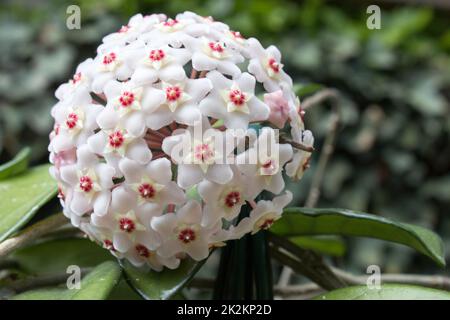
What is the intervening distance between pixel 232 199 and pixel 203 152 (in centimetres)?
→ 6

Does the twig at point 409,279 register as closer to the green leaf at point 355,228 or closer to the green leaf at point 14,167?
the green leaf at point 355,228

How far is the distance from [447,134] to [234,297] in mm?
1923

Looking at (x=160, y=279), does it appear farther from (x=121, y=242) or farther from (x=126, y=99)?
(x=126, y=99)

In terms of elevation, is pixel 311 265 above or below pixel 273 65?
below

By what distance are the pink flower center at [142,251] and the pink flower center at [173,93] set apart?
0.56 feet

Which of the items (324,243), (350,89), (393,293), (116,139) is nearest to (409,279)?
(324,243)

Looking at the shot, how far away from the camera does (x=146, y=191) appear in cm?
66

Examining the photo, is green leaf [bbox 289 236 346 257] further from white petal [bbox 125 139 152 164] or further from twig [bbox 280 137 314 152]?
white petal [bbox 125 139 152 164]

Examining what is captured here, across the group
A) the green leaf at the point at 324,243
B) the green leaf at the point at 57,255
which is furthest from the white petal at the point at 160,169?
the green leaf at the point at 324,243

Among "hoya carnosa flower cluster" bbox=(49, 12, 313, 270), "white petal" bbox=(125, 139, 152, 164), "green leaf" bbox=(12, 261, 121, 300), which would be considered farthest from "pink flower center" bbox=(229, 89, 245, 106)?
"green leaf" bbox=(12, 261, 121, 300)

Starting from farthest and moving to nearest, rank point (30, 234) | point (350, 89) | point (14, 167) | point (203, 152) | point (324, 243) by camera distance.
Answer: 1. point (350, 89)
2. point (324, 243)
3. point (14, 167)
4. point (30, 234)
5. point (203, 152)

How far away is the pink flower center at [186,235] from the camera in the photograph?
681 mm

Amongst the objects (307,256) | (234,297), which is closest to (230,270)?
(234,297)
